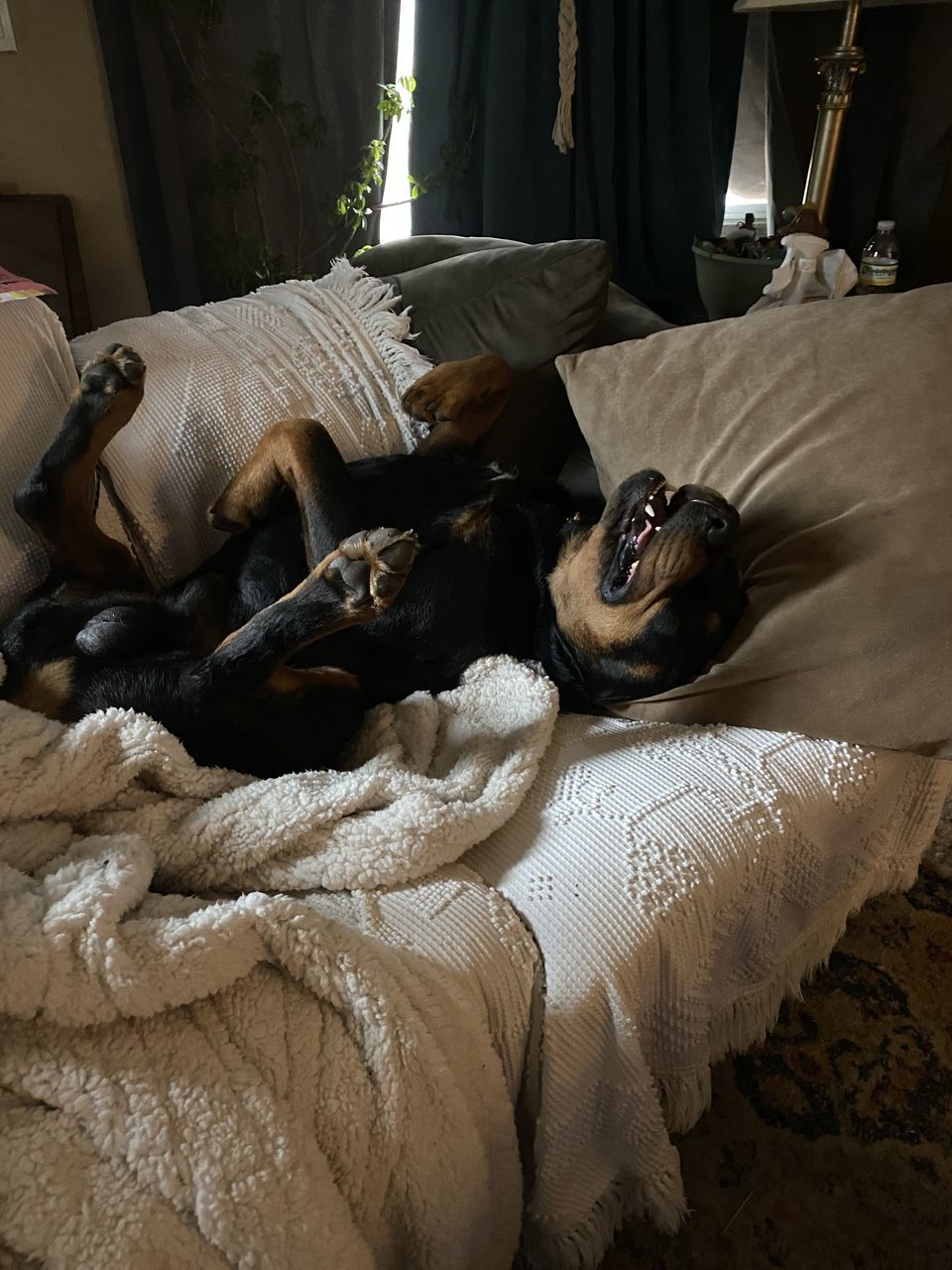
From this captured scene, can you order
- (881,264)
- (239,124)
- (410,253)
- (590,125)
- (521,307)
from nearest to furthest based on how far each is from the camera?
(521,307) < (410,253) < (881,264) < (239,124) < (590,125)

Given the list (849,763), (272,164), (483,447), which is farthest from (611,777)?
(272,164)

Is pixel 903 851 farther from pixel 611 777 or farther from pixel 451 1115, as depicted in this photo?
pixel 451 1115

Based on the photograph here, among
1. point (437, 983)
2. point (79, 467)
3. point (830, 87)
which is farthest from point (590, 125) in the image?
point (437, 983)

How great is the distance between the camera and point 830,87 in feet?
7.47

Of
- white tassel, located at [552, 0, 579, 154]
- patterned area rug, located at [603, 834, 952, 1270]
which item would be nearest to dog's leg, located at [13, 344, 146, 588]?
patterned area rug, located at [603, 834, 952, 1270]

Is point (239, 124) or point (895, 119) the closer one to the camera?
point (239, 124)

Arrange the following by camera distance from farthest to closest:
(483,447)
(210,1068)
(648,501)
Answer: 1. (483,447)
2. (648,501)
3. (210,1068)

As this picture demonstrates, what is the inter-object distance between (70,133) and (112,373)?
1698 millimetres

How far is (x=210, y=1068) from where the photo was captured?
33.4 inches

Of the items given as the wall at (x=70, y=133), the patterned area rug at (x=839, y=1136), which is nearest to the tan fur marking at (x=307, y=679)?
the patterned area rug at (x=839, y=1136)

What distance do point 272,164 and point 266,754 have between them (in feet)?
7.31

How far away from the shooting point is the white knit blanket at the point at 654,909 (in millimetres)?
1036

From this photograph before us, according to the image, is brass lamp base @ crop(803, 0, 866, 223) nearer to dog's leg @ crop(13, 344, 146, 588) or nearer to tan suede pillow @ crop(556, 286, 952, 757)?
tan suede pillow @ crop(556, 286, 952, 757)

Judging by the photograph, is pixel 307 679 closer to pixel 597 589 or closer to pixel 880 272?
pixel 597 589
